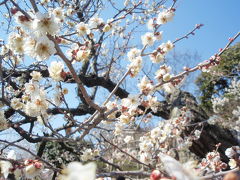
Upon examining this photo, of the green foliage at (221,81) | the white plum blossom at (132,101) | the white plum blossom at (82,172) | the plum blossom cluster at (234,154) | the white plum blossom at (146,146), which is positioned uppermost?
the green foliage at (221,81)

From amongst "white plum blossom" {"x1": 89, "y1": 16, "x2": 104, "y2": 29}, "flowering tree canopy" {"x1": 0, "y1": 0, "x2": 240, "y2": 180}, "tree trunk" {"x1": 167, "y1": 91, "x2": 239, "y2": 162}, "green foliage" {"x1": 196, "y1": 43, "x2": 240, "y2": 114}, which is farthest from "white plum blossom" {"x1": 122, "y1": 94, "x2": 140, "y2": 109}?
"green foliage" {"x1": 196, "y1": 43, "x2": 240, "y2": 114}

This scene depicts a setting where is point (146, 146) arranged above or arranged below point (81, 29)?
below

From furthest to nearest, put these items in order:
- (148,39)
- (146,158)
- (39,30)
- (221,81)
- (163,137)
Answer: (221,81) → (163,137) → (146,158) → (148,39) → (39,30)

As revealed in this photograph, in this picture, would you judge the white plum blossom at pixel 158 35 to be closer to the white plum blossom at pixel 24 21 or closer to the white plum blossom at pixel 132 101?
the white plum blossom at pixel 132 101

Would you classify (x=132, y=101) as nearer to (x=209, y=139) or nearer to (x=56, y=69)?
(x=56, y=69)

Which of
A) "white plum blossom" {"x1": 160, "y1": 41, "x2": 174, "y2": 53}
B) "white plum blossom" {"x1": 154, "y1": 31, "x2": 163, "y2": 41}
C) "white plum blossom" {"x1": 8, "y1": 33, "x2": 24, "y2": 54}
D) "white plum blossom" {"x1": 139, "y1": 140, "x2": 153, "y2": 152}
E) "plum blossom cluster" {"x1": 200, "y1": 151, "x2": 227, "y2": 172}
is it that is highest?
"white plum blossom" {"x1": 154, "y1": 31, "x2": 163, "y2": 41}

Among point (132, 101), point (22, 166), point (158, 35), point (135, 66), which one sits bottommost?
point (22, 166)

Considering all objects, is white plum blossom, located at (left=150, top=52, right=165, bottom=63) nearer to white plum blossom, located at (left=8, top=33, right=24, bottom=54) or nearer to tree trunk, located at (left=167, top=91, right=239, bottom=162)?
white plum blossom, located at (left=8, top=33, right=24, bottom=54)

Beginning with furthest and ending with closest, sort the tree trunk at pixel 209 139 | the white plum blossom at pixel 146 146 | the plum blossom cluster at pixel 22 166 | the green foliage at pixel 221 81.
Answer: the green foliage at pixel 221 81, the tree trunk at pixel 209 139, the white plum blossom at pixel 146 146, the plum blossom cluster at pixel 22 166

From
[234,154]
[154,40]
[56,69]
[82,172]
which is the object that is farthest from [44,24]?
[154,40]

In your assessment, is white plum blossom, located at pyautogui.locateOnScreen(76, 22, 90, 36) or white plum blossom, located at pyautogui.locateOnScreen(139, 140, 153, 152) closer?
white plum blossom, located at pyautogui.locateOnScreen(76, 22, 90, 36)

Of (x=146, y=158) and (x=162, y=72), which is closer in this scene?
(x=162, y=72)

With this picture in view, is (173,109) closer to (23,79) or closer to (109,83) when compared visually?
(109,83)

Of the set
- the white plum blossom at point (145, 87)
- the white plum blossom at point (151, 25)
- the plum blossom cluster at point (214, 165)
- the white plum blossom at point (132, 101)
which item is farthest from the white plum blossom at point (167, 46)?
the plum blossom cluster at point (214, 165)
